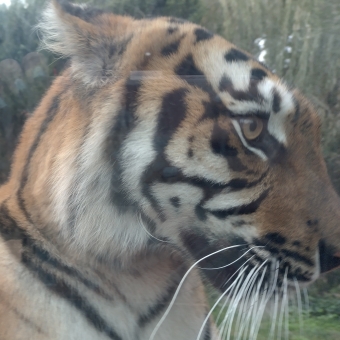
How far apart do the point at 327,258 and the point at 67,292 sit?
60cm

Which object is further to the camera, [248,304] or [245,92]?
[248,304]

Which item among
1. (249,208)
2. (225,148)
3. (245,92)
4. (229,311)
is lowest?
(229,311)

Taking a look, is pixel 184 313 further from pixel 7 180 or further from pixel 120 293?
pixel 7 180

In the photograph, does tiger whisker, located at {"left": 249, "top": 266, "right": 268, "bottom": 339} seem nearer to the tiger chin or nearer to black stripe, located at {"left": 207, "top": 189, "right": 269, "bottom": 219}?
the tiger chin

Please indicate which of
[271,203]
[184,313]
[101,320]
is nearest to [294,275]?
[271,203]

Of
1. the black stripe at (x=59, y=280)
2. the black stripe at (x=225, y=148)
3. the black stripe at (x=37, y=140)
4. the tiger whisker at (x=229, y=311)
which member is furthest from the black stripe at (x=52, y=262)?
the black stripe at (x=225, y=148)

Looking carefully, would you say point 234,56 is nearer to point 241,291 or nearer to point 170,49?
point 170,49

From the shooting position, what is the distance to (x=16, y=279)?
1.12 meters

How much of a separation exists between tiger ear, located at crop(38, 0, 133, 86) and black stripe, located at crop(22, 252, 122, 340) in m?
0.45

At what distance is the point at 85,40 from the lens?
1068 millimetres

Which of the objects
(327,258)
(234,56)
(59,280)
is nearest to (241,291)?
(327,258)

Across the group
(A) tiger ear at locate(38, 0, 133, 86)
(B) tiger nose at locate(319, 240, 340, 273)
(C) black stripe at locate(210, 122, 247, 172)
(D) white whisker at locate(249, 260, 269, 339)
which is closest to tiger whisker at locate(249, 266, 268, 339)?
(D) white whisker at locate(249, 260, 269, 339)

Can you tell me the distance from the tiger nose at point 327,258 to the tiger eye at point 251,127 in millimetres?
274

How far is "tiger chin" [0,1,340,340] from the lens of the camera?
1.04 metres
